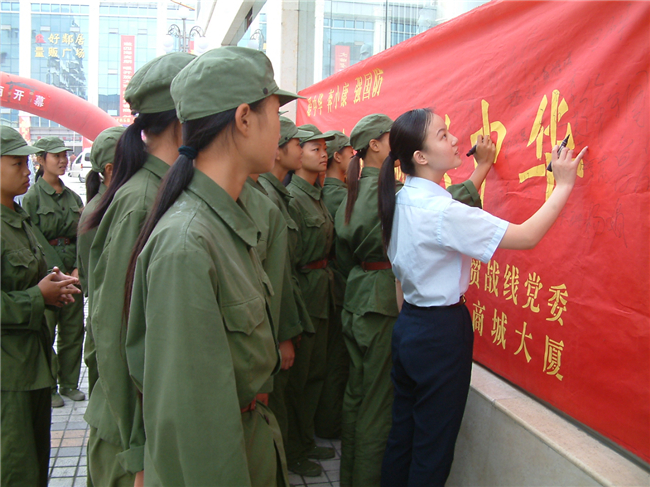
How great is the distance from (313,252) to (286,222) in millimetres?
368

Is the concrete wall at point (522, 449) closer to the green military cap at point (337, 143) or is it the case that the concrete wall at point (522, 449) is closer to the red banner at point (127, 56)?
Answer: the green military cap at point (337, 143)

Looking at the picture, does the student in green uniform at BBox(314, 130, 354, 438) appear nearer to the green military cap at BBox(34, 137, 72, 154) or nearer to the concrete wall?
the concrete wall

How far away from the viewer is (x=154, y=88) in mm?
1622

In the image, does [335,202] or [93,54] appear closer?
[335,202]

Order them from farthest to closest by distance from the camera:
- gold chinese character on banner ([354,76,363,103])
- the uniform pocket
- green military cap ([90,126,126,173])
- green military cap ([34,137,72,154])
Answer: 1. green military cap ([34,137,72,154])
2. gold chinese character on banner ([354,76,363,103])
3. green military cap ([90,126,126,173])
4. the uniform pocket

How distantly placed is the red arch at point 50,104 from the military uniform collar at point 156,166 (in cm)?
1146

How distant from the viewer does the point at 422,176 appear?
2.04 meters

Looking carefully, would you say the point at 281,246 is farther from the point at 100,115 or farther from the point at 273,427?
the point at 100,115

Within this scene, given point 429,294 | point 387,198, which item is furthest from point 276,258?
point 429,294

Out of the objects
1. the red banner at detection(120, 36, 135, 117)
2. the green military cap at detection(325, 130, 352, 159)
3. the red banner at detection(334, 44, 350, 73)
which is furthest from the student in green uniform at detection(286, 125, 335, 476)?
the red banner at detection(120, 36, 135, 117)

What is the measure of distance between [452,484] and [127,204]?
6.19 ft

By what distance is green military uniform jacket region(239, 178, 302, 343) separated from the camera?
2.17 meters

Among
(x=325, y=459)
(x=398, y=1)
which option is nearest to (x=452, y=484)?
(x=325, y=459)

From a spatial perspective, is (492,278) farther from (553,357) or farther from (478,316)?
(553,357)
